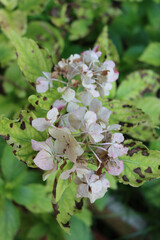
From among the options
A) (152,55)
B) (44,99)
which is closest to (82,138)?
(44,99)

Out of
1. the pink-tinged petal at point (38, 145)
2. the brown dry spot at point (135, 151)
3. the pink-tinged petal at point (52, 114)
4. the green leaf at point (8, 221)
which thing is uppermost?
the pink-tinged petal at point (52, 114)

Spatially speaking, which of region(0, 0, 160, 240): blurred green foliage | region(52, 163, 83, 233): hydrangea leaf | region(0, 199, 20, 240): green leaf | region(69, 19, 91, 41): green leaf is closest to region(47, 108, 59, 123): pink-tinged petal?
region(52, 163, 83, 233): hydrangea leaf

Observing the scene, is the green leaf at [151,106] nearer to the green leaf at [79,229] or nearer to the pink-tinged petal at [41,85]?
the pink-tinged petal at [41,85]

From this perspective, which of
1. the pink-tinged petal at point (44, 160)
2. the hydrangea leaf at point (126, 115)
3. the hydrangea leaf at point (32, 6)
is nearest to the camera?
the pink-tinged petal at point (44, 160)

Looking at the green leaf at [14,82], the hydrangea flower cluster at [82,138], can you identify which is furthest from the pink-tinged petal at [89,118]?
the green leaf at [14,82]

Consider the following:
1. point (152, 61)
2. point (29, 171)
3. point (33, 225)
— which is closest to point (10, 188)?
point (29, 171)

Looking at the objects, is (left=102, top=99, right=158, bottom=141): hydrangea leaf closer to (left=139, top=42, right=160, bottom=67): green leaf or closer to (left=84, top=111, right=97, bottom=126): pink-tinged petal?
(left=84, top=111, right=97, bottom=126): pink-tinged petal

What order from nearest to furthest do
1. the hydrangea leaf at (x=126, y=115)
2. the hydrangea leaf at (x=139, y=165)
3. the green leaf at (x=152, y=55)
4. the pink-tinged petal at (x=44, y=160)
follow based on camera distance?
the pink-tinged petal at (x=44, y=160) → the hydrangea leaf at (x=139, y=165) → the hydrangea leaf at (x=126, y=115) → the green leaf at (x=152, y=55)
